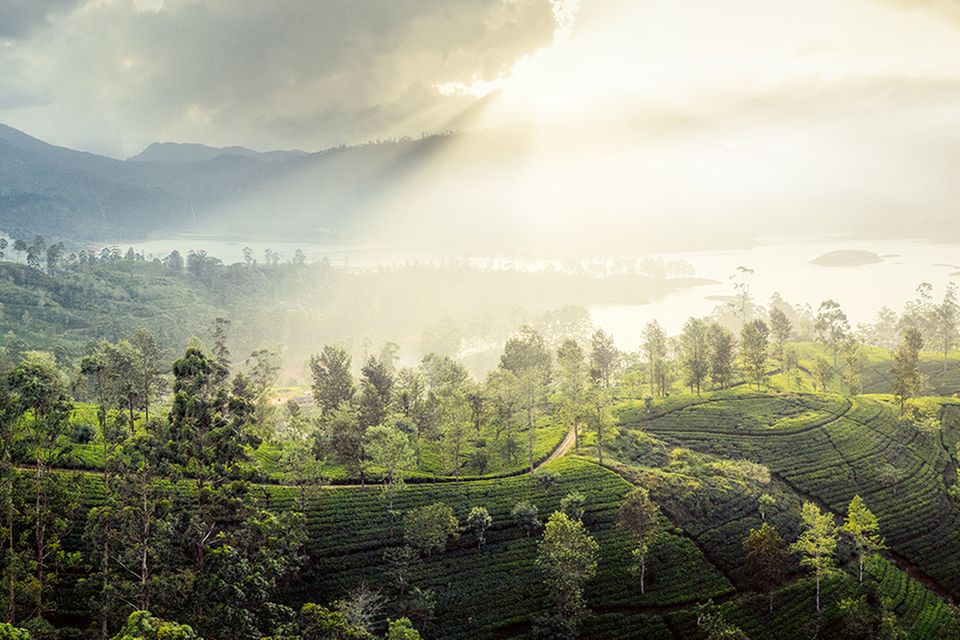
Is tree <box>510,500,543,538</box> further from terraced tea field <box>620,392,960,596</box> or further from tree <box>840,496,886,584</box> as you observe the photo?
terraced tea field <box>620,392,960,596</box>

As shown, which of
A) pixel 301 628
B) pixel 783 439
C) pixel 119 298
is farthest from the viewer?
pixel 119 298

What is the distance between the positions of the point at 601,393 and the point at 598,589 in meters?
25.7

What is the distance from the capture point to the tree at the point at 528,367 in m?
69.4

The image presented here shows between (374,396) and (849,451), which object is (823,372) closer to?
(849,451)

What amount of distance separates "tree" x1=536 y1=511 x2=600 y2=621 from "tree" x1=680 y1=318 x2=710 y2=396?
4863 centimetres

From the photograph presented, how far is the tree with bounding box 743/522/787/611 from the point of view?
43438 millimetres

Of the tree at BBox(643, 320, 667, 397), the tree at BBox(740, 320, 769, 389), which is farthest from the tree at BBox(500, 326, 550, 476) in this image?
the tree at BBox(740, 320, 769, 389)

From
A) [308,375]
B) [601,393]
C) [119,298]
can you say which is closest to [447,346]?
[308,375]

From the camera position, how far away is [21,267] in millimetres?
165875

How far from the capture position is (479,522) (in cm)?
4981

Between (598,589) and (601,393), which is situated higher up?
(601,393)

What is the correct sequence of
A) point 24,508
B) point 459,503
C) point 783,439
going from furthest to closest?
point 783,439 < point 459,503 < point 24,508

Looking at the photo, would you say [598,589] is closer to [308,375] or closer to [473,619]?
[473,619]

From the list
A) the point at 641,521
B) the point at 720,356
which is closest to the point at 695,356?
the point at 720,356
